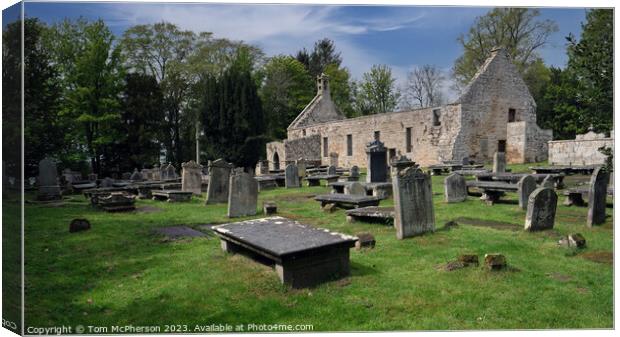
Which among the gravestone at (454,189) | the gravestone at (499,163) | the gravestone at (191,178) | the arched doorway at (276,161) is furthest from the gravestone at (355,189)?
the arched doorway at (276,161)

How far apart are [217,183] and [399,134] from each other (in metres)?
18.9

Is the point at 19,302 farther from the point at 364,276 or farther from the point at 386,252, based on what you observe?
the point at 386,252

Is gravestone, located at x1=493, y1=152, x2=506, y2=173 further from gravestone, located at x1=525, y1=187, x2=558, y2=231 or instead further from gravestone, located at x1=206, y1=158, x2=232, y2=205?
gravestone, located at x1=206, y1=158, x2=232, y2=205

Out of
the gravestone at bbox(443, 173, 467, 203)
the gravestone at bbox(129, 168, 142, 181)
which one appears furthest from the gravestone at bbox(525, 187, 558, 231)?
the gravestone at bbox(129, 168, 142, 181)

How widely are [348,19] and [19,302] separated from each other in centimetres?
511

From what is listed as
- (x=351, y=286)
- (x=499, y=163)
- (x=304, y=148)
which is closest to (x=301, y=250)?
(x=351, y=286)

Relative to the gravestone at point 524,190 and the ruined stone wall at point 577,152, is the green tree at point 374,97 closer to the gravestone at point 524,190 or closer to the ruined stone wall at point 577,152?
the ruined stone wall at point 577,152

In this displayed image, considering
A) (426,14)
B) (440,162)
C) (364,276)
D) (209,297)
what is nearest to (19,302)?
(209,297)

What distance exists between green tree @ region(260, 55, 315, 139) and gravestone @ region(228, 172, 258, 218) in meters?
24.2

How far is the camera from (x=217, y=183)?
46.6ft

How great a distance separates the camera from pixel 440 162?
27.2 meters

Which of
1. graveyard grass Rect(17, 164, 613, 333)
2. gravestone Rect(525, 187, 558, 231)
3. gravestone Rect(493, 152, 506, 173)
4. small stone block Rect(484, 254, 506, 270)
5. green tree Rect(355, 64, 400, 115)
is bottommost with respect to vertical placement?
graveyard grass Rect(17, 164, 613, 333)

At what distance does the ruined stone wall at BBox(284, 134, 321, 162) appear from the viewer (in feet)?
113

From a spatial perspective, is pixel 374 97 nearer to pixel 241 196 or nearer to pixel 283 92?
pixel 283 92
